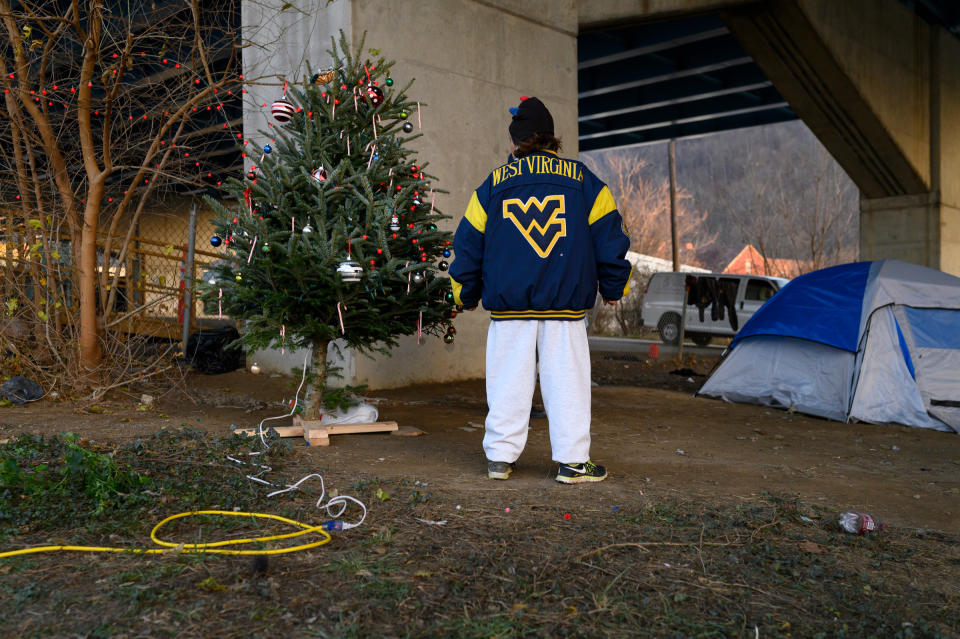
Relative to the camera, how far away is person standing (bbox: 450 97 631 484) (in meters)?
4.08

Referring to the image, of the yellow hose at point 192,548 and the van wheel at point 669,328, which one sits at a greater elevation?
the van wheel at point 669,328

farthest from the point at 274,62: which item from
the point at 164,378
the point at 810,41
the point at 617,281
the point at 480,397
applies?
the point at 810,41

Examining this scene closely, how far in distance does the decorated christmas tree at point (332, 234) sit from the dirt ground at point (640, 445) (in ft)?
2.87

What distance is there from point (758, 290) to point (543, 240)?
14609 mm

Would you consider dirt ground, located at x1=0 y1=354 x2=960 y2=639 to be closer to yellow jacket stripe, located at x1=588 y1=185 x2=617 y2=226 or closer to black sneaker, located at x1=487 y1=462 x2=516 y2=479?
black sneaker, located at x1=487 y1=462 x2=516 y2=479

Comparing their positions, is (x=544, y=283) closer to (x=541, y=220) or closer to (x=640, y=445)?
(x=541, y=220)

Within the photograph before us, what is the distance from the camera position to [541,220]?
13.4ft

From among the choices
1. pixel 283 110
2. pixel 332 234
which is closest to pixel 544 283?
pixel 332 234

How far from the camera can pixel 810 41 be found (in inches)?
496

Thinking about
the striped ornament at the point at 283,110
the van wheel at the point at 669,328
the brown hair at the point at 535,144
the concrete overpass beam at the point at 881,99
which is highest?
the concrete overpass beam at the point at 881,99

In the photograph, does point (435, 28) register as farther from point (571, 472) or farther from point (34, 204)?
point (571, 472)

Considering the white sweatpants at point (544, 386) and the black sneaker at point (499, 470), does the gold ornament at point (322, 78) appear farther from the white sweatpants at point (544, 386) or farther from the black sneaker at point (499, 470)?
the black sneaker at point (499, 470)

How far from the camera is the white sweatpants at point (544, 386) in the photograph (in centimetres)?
409

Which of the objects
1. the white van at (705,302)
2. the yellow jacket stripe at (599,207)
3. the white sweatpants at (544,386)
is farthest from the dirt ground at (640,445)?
the white van at (705,302)
